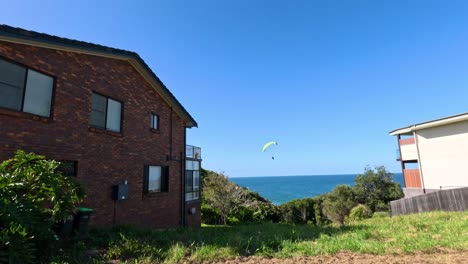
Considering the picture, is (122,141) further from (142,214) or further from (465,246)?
(465,246)

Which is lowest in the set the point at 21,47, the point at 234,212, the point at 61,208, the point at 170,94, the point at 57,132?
the point at 234,212

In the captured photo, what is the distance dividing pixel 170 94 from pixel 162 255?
33.4 feet

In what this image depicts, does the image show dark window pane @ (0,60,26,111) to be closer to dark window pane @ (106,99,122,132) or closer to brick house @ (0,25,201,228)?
brick house @ (0,25,201,228)

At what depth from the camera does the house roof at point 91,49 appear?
705 centimetres

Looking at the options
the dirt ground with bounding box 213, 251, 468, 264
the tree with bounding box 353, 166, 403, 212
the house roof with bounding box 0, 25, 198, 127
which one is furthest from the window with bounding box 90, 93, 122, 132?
the tree with bounding box 353, 166, 403, 212

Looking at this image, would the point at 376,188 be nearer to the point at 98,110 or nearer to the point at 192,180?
the point at 192,180

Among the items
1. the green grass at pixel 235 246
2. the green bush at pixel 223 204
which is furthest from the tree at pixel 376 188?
the green grass at pixel 235 246

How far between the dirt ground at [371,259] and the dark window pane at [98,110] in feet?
24.2

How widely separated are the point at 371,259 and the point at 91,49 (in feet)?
32.9

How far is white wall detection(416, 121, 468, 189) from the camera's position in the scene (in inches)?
712

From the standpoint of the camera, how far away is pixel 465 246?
Result: 5.91 meters

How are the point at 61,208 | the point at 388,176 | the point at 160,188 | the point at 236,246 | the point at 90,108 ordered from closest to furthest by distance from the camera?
1. the point at 61,208
2. the point at 236,246
3. the point at 90,108
4. the point at 160,188
5. the point at 388,176

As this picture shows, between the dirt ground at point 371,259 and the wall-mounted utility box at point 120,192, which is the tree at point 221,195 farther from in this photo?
the dirt ground at point 371,259

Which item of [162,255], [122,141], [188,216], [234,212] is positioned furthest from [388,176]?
[162,255]
